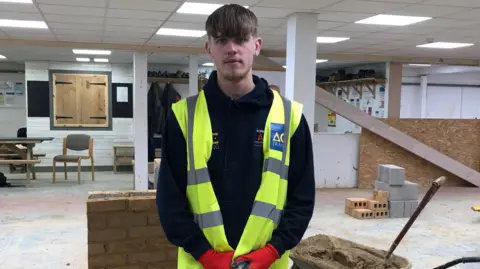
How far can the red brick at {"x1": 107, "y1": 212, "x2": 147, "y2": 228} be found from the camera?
10.6 feet

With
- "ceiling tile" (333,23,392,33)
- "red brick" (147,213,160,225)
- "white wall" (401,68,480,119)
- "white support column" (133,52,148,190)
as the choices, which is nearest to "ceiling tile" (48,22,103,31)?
"white support column" (133,52,148,190)

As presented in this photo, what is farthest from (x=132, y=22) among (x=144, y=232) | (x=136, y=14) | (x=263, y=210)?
(x=263, y=210)

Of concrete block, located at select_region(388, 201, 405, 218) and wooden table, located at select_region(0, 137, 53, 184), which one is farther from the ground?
wooden table, located at select_region(0, 137, 53, 184)

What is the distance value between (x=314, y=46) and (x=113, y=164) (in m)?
6.95

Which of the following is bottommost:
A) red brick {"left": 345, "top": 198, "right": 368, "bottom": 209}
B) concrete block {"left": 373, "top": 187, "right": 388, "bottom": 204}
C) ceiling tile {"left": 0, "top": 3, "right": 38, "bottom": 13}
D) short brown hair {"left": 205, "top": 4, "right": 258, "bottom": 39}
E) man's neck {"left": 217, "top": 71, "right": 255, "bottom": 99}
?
red brick {"left": 345, "top": 198, "right": 368, "bottom": 209}

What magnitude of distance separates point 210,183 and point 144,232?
2.09 metres

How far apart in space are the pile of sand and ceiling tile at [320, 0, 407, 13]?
2262 millimetres

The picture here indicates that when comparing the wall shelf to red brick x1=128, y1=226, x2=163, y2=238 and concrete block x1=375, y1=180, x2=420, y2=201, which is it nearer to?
concrete block x1=375, y1=180, x2=420, y2=201

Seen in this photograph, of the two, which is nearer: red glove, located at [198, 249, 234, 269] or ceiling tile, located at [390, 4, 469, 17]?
red glove, located at [198, 249, 234, 269]

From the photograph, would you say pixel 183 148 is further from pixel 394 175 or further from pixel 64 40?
pixel 64 40

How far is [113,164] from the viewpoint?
10438 mm

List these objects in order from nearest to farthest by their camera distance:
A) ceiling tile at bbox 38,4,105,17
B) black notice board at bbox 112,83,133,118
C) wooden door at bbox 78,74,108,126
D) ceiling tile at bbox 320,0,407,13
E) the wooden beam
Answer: ceiling tile at bbox 320,0,407,13 < ceiling tile at bbox 38,4,105,17 < the wooden beam < wooden door at bbox 78,74,108,126 < black notice board at bbox 112,83,133,118

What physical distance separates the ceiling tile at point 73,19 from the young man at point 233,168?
13.5 ft

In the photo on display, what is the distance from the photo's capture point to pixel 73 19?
203 inches
